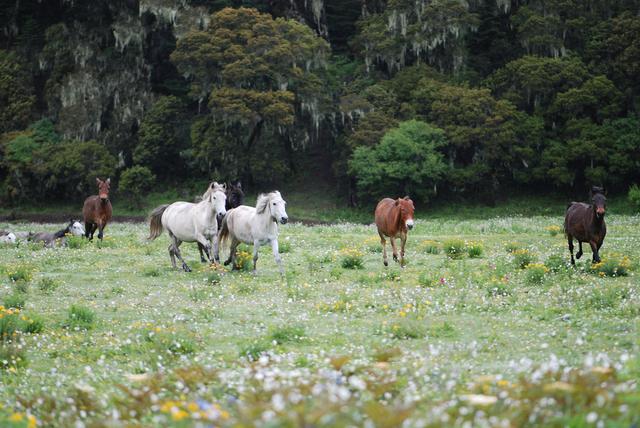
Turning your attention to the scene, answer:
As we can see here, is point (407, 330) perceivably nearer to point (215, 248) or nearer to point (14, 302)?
point (14, 302)

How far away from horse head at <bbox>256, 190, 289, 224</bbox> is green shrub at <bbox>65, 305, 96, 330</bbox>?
6.18 m

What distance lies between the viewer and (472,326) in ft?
37.9

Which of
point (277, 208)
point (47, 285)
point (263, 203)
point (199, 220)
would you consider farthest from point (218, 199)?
point (47, 285)

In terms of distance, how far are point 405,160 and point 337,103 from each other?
8540 mm

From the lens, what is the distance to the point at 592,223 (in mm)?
17844

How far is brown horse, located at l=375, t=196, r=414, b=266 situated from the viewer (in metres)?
19.2

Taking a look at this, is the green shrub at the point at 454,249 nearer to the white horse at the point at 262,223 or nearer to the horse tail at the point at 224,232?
the white horse at the point at 262,223

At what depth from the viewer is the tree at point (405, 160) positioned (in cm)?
5078

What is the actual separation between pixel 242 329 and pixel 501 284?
18.4 feet

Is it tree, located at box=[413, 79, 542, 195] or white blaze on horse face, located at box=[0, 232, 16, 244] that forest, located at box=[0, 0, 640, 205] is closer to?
tree, located at box=[413, 79, 542, 195]

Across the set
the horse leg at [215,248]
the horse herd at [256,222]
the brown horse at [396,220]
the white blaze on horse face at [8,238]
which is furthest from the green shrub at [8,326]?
the white blaze on horse face at [8,238]

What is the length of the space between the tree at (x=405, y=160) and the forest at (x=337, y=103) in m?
0.14

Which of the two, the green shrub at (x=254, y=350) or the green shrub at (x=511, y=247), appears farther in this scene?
the green shrub at (x=511, y=247)

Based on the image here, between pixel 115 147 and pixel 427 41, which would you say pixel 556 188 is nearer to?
pixel 427 41
